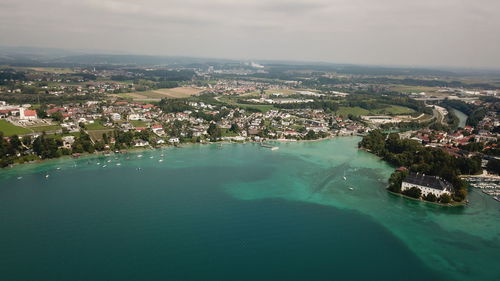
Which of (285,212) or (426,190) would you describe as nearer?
(285,212)

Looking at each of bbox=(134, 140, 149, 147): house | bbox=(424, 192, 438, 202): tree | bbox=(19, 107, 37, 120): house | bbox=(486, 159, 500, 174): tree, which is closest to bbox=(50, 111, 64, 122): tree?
bbox=(19, 107, 37, 120): house

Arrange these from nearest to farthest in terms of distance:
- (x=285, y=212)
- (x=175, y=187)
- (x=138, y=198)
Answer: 1. (x=285, y=212)
2. (x=138, y=198)
3. (x=175, y=187)

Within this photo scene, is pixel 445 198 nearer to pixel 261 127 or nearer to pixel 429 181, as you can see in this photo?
pixel 429 181

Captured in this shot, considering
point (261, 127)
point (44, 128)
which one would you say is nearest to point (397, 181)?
point (261, 127)

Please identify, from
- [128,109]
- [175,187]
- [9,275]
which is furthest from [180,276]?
[128,109]

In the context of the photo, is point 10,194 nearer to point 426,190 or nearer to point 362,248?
point 362,248
